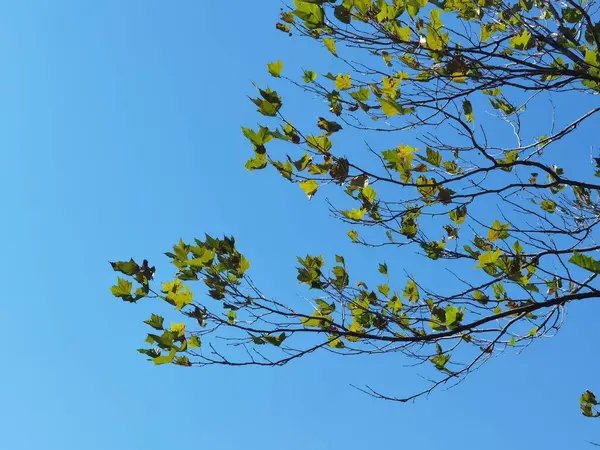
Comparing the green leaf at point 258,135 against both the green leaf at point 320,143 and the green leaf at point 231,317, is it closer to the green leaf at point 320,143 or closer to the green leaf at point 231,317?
the green leaf at point 320,143

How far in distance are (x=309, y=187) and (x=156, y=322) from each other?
982mm

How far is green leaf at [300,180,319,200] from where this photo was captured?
303cm

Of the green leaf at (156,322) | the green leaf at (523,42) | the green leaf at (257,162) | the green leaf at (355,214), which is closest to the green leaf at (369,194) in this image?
the green leaf at (355,214)

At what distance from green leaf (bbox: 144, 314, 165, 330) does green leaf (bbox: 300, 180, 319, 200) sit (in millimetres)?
923

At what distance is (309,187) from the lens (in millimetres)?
3049

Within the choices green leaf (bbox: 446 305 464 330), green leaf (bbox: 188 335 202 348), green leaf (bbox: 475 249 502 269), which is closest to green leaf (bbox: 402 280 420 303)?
green leaf (bbox: 446 305 464 330)

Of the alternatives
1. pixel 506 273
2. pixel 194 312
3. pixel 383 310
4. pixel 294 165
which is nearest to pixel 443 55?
pixel 294 165

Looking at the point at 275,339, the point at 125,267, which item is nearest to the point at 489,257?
the point at 275,339

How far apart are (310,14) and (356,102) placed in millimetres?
499

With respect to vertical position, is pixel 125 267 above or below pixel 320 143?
below

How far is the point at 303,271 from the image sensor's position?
9.96ft

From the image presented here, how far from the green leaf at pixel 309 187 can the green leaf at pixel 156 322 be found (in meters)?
0.92

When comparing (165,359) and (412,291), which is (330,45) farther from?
(165,359)

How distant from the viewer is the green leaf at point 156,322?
3027mm
